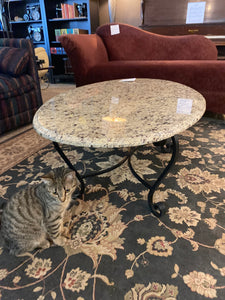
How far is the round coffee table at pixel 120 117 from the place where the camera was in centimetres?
75

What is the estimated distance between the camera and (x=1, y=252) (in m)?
0.92

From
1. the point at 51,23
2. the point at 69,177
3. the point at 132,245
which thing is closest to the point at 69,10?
the point at 51,23

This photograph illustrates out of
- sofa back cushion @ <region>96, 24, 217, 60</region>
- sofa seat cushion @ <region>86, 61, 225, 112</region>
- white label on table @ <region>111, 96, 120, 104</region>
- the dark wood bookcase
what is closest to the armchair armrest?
sofa seat cushion @ <region>86, 61, 225, 112</region>

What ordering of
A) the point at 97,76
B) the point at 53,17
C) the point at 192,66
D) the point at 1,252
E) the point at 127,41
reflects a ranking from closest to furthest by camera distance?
the point at 1,252, the point at 192,66, the point at 97,76, the point at 127,41, the point at 53,17

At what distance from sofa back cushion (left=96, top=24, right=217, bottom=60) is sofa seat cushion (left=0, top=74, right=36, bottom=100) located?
1095mm

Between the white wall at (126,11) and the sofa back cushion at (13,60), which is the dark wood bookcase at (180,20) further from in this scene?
the sofa back cushion at (13,60)

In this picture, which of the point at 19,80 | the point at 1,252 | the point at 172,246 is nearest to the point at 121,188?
the point at 172,246

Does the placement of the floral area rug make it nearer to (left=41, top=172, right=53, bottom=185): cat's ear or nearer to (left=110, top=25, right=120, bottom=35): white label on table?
Result: (left=41, top=172, right=53, bottom=185): cat's ear

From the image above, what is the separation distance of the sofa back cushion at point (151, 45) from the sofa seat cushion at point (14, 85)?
110 cm

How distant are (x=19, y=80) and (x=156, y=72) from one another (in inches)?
53.1

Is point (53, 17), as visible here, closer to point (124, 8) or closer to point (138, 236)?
point (124, 8)

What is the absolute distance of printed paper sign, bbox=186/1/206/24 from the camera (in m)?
2.88

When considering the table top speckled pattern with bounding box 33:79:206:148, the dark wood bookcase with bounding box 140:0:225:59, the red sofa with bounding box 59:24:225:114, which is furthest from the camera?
the dark wood bookcase with bounding box 140:0:225:59

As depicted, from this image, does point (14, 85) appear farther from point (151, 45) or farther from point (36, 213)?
point (151, 45)
